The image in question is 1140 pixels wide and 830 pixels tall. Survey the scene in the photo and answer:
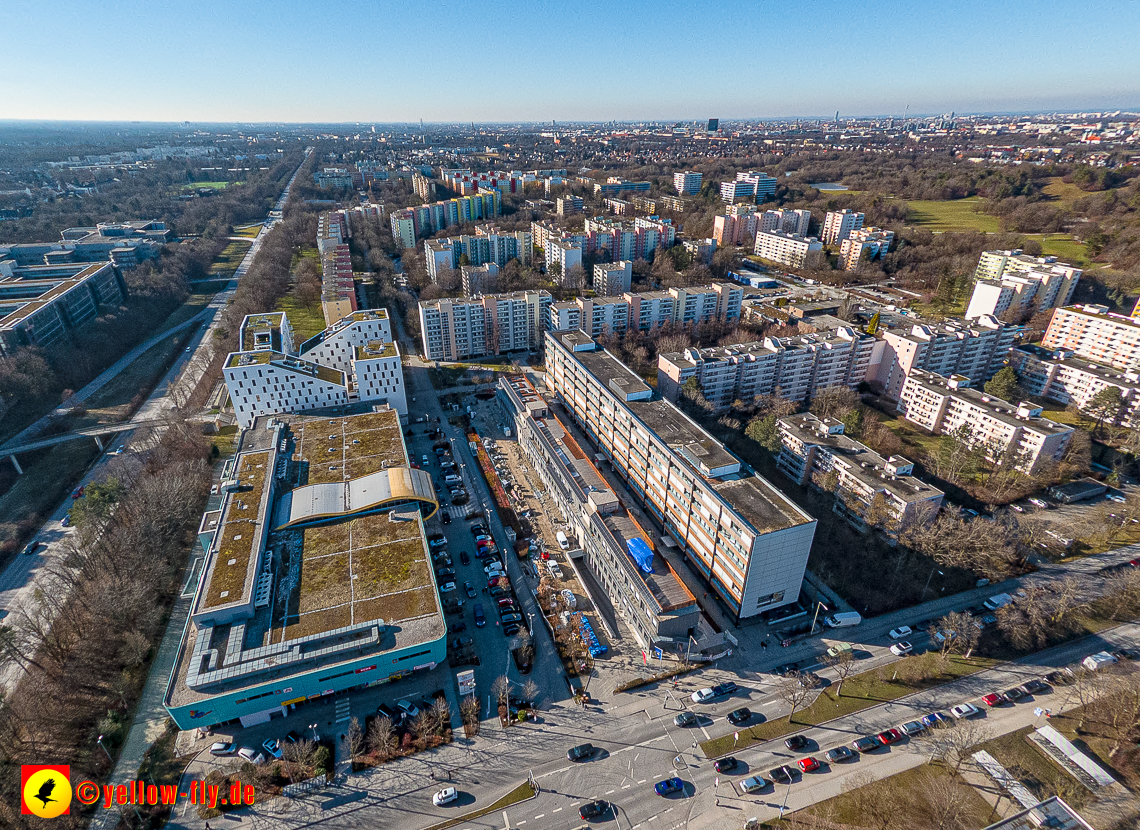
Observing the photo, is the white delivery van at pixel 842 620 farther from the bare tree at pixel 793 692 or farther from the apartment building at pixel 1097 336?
the apartment building at pixel 1097 336

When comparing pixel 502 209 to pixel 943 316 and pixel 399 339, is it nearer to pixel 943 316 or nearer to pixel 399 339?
pixel 399 339

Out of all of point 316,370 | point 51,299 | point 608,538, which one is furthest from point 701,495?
point 51,299

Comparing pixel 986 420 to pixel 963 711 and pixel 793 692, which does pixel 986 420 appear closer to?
pixel 963 711

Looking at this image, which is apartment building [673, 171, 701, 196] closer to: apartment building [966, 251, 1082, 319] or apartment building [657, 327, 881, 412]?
apartment building [966, 251, 1082, 319]

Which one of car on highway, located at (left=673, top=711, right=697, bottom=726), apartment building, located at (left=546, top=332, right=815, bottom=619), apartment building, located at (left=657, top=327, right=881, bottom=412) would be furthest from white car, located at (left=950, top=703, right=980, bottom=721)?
apartment building, located at (left=657, top=327, right=881, bottom=412)

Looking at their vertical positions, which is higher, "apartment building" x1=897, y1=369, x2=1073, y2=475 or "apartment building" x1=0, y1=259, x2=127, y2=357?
"apartment building" x1=0, y1=259, x2=127, y2=357

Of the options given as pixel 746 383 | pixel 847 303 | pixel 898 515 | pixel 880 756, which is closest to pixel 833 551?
pixel 898 515
